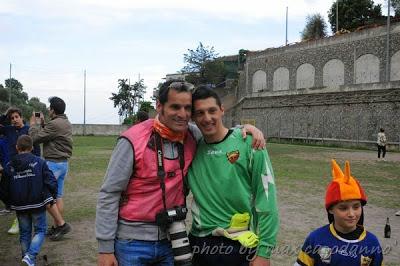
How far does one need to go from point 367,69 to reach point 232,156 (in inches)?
1364

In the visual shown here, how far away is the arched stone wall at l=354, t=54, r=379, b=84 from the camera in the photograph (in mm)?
34188

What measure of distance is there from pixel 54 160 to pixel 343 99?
28924 millimetres

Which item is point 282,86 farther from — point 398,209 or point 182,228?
point 182,228

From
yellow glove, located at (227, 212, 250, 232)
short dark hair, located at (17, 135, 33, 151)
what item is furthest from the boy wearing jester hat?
short dark hair, located at (17, 135, 33, 151)

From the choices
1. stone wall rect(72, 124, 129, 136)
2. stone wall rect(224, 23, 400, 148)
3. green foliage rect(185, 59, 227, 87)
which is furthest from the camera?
green foliage rect(185, 59, 227, 87)

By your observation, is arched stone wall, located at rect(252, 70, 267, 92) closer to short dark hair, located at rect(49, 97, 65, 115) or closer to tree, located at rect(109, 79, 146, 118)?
tree, located at rect(109, 79, 146, 118)

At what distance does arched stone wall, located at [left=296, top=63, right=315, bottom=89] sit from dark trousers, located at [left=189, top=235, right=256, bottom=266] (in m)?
37.5

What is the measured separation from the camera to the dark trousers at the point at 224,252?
2791 millimetres

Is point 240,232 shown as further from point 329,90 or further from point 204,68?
point 204,68

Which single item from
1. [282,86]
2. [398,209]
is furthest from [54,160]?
[282,86]

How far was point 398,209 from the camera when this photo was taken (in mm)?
8969

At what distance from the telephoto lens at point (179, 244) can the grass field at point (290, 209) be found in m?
2.97

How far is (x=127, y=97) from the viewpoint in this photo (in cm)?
6162

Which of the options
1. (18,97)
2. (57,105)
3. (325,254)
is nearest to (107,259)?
(325,254)
